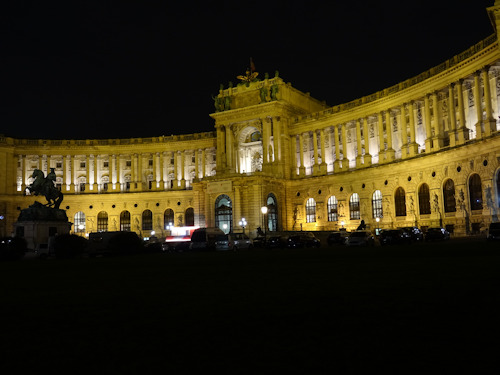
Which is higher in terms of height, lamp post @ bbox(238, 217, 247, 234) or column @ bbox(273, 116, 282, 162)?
column @ bbox(273, 116, 282, 162)

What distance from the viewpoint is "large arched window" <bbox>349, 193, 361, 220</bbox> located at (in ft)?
229

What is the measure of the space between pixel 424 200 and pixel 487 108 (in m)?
12.7

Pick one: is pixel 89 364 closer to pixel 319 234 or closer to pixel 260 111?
pixel 319 234

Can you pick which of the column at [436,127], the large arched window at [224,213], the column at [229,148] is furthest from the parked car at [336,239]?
the column at [229,148]

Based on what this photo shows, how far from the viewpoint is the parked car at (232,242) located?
45.8 metres

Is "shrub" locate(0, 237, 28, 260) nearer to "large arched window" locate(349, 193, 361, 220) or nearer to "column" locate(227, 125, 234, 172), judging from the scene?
"large arched window" locate(349, 193, 361, 220)

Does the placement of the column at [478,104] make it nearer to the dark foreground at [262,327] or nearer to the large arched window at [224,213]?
the large arched window at [224,213]

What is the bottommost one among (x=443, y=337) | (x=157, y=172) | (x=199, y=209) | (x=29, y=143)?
(x=443, y=337)

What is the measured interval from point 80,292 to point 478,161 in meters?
47.3

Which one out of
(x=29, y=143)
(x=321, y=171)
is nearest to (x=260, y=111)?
(x=321, y=171)

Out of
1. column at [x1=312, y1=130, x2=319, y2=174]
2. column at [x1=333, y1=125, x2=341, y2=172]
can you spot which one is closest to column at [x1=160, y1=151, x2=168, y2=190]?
column at [x1=312, y1=130, x2=319, y2=174]

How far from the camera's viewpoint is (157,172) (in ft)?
300

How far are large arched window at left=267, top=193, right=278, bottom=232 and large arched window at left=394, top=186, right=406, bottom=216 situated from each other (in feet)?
61.5

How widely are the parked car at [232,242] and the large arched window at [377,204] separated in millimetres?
25550
